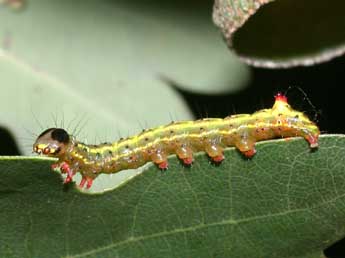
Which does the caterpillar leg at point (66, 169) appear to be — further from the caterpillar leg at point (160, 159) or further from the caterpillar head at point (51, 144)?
the caterpillar leg at point (160, 159)

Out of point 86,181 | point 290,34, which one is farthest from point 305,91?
point 86,181

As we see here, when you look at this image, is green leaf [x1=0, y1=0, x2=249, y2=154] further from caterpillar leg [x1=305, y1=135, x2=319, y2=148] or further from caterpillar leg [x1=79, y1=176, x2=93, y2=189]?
caterpillar leg [x1=305, y1=135, x2=319, y2=148]

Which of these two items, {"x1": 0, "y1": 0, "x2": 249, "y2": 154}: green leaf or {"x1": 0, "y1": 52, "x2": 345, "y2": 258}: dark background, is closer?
{"x1": 0, "y1": 52, "x2": 345, "y2": 258}: dark background

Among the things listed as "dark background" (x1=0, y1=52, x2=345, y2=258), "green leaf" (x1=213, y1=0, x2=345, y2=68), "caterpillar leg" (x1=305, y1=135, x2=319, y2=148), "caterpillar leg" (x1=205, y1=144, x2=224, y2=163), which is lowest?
"dark background" (x1=0, y1=52, x2=345, y2=258)

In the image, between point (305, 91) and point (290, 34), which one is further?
point (305, 91)

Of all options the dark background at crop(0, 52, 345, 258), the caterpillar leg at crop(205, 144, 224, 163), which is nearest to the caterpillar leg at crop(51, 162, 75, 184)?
the caterpillar leg at crop(205, 144, 224, 163)

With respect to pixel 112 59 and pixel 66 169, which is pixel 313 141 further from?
pixel 112 59

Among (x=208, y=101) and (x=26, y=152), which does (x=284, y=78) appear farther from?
(x=26, y=152)
